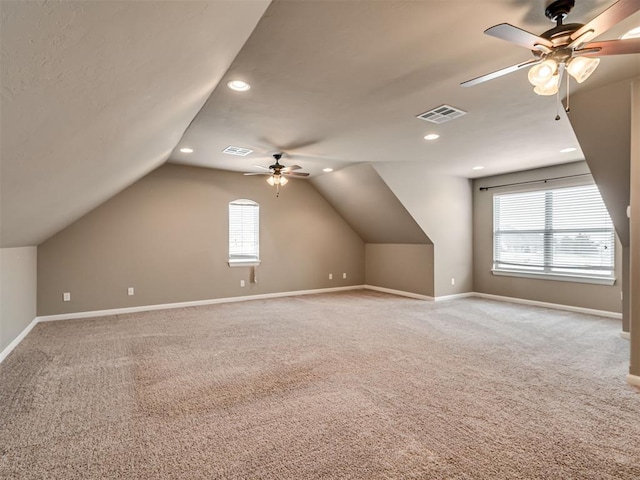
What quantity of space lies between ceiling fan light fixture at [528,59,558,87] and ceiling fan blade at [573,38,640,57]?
115 millimetres

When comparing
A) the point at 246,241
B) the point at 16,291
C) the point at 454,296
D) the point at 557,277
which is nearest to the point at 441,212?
the point at 454,296

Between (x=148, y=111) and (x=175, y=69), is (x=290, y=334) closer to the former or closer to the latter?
(x=148, y=111)

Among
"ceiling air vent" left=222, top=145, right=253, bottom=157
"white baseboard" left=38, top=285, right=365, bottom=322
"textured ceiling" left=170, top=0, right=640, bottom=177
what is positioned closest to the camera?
"textured ceiling" left=170, top=0, right=640, bottom=177

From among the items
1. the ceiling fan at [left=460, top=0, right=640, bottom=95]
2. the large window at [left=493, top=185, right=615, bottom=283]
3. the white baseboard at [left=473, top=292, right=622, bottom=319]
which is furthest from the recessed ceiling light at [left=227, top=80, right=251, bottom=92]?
the white baseboard at [left=473, top=292, right=622, bottom=319]

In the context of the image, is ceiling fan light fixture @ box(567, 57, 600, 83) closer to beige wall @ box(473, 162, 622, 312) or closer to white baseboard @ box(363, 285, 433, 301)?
beige wall @ box(473, 162, 622, 312)

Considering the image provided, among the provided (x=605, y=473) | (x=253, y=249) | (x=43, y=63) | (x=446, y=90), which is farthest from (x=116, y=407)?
(x=253, y=249)

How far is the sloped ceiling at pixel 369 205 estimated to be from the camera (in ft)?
20.0

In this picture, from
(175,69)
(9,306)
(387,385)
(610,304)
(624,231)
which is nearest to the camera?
(175,69)

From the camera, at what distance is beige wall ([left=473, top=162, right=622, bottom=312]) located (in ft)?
17.0

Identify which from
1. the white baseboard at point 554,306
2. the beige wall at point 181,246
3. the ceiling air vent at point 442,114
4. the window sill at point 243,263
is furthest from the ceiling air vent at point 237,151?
the white baseboard at point 554,306

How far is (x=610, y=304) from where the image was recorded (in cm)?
510

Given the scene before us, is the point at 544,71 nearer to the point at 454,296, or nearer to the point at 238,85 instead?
the point at 238,85

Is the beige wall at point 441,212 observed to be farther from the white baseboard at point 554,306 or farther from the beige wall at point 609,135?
the beige wall at point 609,135

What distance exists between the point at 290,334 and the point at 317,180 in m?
3.81
